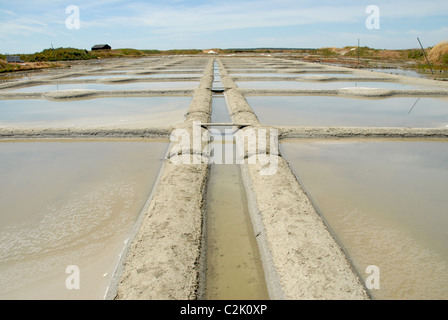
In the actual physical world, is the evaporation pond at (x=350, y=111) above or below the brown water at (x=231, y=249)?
above

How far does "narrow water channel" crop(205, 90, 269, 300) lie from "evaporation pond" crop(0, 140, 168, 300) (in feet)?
2.24

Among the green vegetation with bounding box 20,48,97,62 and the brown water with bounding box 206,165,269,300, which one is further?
the green vegetation with bounding box 20,48,97,62

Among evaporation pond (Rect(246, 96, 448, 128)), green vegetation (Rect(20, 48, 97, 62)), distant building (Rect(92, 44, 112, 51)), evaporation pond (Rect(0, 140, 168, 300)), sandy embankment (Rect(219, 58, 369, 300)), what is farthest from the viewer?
distant building (Rect(92, 44, 112, 51))

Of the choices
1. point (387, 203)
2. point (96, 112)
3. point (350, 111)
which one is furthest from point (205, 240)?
point (350, 111)

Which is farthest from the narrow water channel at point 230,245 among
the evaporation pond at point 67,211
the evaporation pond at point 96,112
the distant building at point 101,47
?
the distant building at point 101,47

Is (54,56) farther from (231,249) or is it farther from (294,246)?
(294,246)

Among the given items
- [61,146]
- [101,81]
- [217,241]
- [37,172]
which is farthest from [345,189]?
[101,81]

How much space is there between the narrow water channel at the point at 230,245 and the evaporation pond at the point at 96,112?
2502mm

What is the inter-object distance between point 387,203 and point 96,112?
5897mm

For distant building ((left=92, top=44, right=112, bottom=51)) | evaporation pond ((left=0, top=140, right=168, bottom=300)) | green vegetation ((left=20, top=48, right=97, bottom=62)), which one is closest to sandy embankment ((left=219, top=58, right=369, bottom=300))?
evaporation pond ((left=0, top=140, right=168, bottom=300))

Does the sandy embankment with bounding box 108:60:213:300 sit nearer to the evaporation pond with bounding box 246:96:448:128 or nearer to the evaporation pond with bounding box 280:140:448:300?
the evaporation pond with bounding box 280:140:448:300

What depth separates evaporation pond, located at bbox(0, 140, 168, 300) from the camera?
187cm

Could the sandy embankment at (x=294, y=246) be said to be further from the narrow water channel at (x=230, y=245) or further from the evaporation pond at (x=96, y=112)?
the evaporation pond at (x=96, y=112)

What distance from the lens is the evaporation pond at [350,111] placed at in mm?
5414
